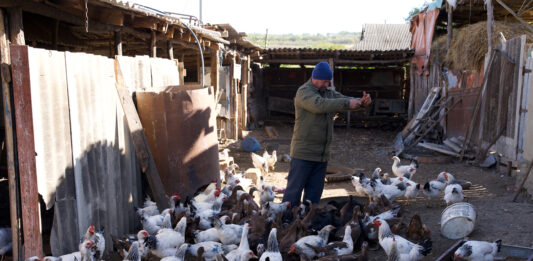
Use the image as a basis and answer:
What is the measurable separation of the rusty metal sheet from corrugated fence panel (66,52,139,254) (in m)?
0.44

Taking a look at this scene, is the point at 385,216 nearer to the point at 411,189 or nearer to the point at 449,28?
the point at 411,189

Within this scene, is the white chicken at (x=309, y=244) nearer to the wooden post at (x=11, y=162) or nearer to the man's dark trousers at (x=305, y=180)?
the man's dark trousers at (x=305, y=180)

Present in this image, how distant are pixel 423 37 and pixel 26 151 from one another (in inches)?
600

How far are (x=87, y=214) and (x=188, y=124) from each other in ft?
6.18

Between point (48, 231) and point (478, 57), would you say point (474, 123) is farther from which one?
point (48, 231)

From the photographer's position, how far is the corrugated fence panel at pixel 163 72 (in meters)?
6.41

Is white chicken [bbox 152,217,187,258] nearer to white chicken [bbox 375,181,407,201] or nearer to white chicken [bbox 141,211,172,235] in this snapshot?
white chicken [bbox 141,211,172,235]

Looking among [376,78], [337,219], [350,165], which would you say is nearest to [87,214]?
[337,219]

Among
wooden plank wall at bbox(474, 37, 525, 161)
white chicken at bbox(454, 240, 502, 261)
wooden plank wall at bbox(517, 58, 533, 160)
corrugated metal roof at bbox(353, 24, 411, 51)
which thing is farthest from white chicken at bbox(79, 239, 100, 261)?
corrugated metal roof at bbox(353, 24, 411, 51)

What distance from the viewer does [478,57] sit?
36.8 feet

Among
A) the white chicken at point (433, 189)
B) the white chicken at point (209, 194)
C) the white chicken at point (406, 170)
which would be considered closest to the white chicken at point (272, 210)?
the white chicken at point (209, 194)

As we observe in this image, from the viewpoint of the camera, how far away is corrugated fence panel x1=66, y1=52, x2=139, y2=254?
14.5 feet

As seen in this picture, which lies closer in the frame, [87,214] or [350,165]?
[87,214]

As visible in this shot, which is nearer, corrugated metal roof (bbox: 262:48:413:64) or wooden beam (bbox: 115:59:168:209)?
wooden beam (bbox: 115:59:168:209)
